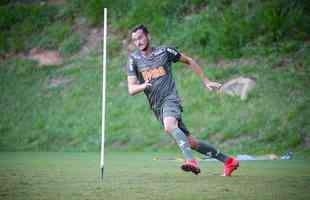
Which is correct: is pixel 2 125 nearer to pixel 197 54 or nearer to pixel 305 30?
pixel 197 54

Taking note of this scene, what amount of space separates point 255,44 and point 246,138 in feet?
16.4

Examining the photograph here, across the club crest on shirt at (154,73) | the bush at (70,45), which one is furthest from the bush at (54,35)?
the club crest on shirt at (154,73)

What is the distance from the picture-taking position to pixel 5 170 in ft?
35.1

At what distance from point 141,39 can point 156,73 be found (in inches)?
17.9

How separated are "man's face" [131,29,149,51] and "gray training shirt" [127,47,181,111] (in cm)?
13

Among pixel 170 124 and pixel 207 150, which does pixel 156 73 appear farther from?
pixel 207 150

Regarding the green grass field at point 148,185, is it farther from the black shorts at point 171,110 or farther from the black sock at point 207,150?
the black shorts at point 171,110

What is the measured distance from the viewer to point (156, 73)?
29.9ft

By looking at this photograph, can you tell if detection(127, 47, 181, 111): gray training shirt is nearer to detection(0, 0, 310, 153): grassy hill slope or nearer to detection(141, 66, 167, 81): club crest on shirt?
detection(141, 66, 167, 81): club crest on shirt

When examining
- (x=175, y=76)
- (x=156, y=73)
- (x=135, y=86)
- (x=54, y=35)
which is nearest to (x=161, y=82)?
(x=156, y=73)

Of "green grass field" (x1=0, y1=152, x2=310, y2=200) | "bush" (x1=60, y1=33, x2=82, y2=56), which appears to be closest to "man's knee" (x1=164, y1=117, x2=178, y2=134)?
"green grass field" (x1=0, y1=152, x2=310, y2=200)

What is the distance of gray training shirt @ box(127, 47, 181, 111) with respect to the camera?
908cm

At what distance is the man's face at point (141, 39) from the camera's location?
8930 millimetres

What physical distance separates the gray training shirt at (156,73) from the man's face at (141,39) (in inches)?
5.3
